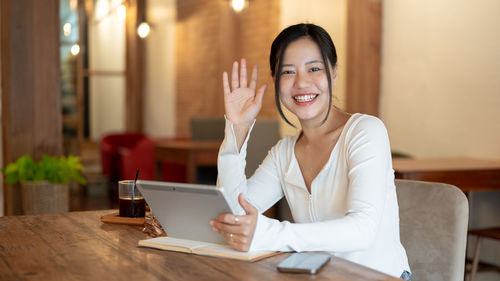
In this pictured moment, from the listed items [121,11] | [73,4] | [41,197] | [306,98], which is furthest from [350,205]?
[121,11]

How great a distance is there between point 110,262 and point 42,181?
8.74ft

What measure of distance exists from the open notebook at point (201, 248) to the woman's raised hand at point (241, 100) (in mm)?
489

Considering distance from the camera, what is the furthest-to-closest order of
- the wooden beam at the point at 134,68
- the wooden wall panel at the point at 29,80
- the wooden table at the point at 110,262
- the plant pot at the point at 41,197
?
the wooden beam at the point at 134,68 → the wooden wall panel at the point at 29,80 → the plant pot at the point at 41,197 → the wooden table at the point at 110,262

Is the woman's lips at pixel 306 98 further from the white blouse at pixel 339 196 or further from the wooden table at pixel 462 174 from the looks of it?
the wooden table at pixel 462 174

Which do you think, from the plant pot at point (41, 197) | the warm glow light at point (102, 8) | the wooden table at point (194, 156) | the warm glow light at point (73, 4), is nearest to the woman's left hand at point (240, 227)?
the plant pot at point (41, 197)

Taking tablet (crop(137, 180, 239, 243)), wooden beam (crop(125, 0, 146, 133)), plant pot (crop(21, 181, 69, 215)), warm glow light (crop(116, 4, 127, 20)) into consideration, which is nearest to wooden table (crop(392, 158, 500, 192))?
tablet (crop(137, 180, 239, 243))

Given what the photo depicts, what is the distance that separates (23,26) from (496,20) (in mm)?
2943

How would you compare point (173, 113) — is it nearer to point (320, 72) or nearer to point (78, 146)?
point (78, 146)

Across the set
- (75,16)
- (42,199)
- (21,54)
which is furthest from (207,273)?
(75,16)

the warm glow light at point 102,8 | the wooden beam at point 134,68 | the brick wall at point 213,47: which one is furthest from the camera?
the wooden beam at point 134,68

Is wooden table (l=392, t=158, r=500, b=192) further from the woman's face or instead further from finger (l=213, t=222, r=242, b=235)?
finger (l=213, t=222, r=242, b=235)

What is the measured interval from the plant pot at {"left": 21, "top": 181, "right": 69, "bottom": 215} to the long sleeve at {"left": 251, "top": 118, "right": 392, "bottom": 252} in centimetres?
249

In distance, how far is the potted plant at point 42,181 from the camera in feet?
12.3

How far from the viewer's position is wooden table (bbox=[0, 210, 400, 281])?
3.92 ft
